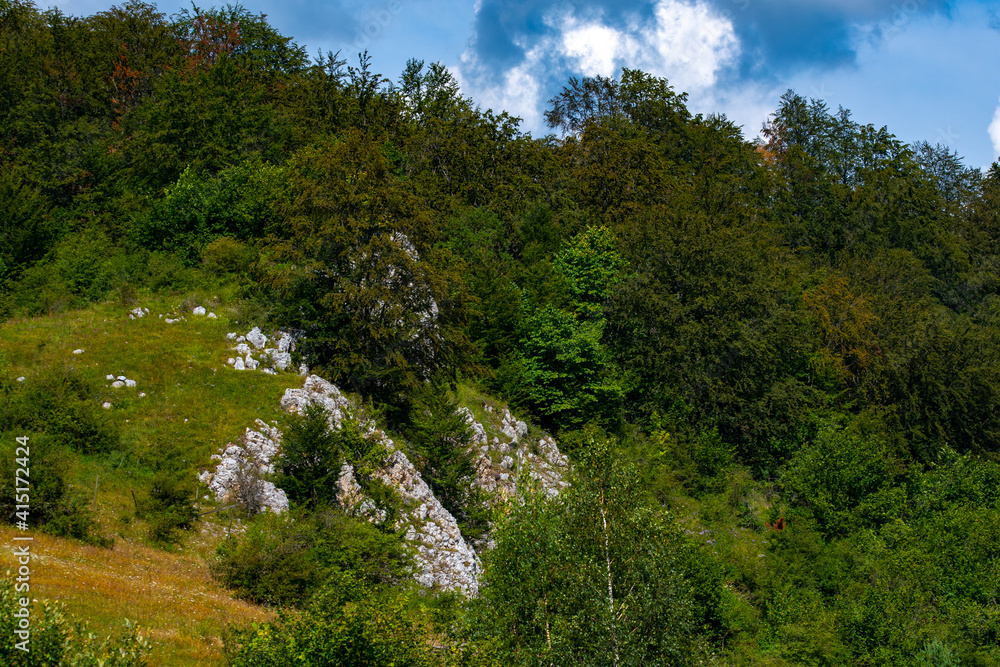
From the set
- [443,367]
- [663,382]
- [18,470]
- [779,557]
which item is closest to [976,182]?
[663,382]

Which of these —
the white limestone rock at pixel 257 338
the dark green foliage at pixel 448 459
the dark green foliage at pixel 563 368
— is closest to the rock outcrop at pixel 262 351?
the white limestone rock at pixel 257 338

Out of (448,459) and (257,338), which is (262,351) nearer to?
(257,338)

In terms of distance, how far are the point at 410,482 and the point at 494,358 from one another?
12.6m

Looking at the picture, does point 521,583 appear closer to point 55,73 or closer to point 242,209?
point 242,209

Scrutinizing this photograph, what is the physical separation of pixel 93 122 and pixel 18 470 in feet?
98.7

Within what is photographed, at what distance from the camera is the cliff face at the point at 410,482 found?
23.0 meters

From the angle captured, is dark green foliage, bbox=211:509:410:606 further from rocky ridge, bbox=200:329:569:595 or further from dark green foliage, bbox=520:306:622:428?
dark green foliage, bbox=520:306:622:428

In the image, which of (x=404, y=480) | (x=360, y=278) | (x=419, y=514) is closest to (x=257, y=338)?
(x=360, y=278)

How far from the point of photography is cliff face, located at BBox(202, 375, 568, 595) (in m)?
23.0

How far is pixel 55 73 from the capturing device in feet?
134

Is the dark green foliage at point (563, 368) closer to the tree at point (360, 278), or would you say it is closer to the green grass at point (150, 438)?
the tree at point (360, 278)

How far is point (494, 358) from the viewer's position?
1502 inches

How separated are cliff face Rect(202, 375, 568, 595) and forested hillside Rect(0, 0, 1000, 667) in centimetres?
70

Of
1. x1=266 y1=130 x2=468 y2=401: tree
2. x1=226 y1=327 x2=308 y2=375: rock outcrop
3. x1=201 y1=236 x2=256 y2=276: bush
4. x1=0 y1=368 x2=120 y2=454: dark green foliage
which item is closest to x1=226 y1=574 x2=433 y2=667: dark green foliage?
x1=0 y1=368 x2=120 y2=454: dark green foliage
